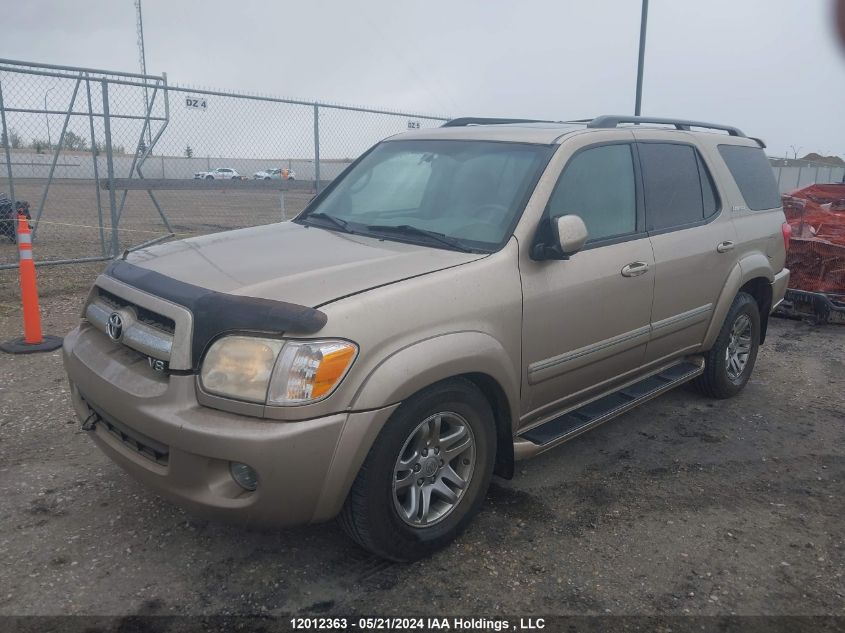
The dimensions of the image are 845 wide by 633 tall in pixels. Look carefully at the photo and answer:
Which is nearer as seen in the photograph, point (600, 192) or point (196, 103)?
point (600, 192)

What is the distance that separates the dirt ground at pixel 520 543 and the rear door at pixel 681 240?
28.1 inches

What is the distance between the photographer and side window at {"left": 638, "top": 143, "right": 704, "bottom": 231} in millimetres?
4102

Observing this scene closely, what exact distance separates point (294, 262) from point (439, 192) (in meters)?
1.04

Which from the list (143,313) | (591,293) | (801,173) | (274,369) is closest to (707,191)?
(591,293)

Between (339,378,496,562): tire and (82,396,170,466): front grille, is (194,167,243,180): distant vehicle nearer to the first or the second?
(82,396,170,466): front grille

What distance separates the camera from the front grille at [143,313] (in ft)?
9.01

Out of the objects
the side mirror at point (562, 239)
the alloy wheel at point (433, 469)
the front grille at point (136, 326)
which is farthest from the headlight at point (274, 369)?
the side mirror at point (562, 239)

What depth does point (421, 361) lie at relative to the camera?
273 cm

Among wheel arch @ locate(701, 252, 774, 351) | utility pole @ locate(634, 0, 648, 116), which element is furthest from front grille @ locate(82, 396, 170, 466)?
utility pole @ locate(634, 0, 648, 116)

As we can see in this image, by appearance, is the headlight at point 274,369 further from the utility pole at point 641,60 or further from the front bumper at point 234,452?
the utility pole at point 641,60

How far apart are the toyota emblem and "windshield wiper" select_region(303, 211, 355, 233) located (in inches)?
50.0

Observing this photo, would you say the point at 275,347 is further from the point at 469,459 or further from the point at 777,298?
the point at 777,298

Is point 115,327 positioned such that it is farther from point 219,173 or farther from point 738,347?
point 219,173

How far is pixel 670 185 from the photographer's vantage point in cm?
428
